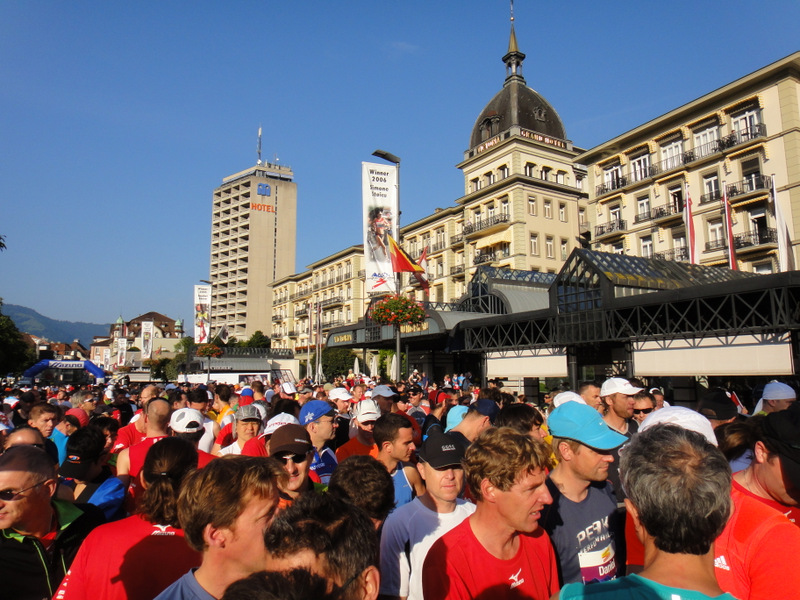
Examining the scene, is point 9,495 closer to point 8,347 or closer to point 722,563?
point 722,563

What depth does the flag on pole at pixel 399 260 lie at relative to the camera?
47.0 feet

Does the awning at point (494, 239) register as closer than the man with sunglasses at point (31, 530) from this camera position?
No

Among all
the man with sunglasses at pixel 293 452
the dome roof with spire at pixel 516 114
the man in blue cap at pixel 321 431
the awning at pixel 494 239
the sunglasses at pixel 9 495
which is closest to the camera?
the sunglasses at pixel 9 495

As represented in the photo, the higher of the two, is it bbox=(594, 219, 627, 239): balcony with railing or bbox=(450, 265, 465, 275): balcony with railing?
bbox=(594, 219, 627, 239): balcony with railing

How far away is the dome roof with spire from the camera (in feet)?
162

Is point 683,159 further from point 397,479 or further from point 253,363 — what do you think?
point 253,363

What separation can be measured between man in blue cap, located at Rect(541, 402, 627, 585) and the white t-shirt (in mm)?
616

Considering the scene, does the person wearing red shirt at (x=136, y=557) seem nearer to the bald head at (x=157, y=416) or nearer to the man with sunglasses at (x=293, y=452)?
the man with sunglasses at (x=293, y=452)

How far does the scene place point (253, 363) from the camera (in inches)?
2470

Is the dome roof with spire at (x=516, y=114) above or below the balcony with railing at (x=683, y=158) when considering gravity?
above

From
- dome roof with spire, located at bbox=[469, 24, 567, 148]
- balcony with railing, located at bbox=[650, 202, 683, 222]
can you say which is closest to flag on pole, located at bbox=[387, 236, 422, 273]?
balcony with railing, located at bbox=[650, 202, 683, 222]

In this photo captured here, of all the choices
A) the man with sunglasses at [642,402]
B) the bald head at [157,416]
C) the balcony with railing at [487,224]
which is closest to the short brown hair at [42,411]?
the bald head at [157,416]

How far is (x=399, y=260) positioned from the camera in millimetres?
15961

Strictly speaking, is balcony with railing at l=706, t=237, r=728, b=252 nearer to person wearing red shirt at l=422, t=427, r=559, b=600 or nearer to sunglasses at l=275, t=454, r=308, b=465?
sunglasses at l=275, t=454, r=308, b=465
